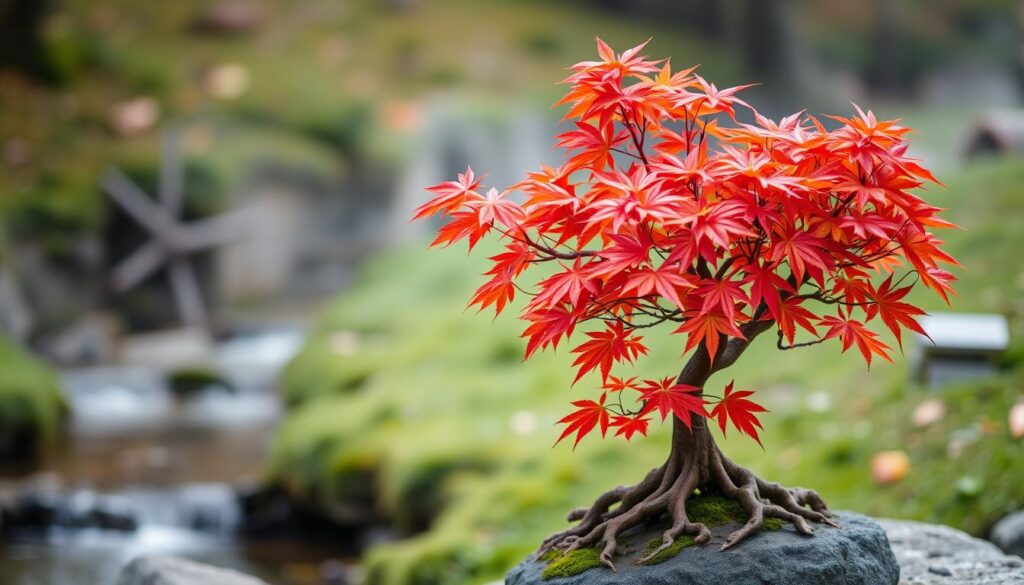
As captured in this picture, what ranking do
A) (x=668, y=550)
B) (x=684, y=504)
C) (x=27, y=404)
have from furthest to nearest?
(x=27, y=404) → (x=684, y=504) → (x=668, y=550)

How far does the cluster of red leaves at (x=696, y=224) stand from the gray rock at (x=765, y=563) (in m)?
0.34

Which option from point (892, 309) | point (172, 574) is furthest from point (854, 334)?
point (172, 574)

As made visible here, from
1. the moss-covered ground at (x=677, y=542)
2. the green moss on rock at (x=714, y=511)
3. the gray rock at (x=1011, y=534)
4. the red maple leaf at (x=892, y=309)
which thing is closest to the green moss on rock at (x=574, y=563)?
the moss-covered ground at (x=677, y=542)

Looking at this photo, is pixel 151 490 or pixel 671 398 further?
pixel 151 490

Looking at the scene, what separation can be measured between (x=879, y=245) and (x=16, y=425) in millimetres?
9309

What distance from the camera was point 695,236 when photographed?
281 cm

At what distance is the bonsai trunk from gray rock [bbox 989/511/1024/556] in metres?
1.45

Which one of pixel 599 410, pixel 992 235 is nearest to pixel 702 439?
pixel 599 410

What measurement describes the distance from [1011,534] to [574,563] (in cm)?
224

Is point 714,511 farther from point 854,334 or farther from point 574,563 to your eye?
point 854,334

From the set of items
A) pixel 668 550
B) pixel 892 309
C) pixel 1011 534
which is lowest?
pixel 668 550

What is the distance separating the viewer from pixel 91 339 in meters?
12.9

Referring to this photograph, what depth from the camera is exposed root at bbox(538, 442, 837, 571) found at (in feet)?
10.4

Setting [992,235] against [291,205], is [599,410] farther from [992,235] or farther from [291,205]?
[291,205]
